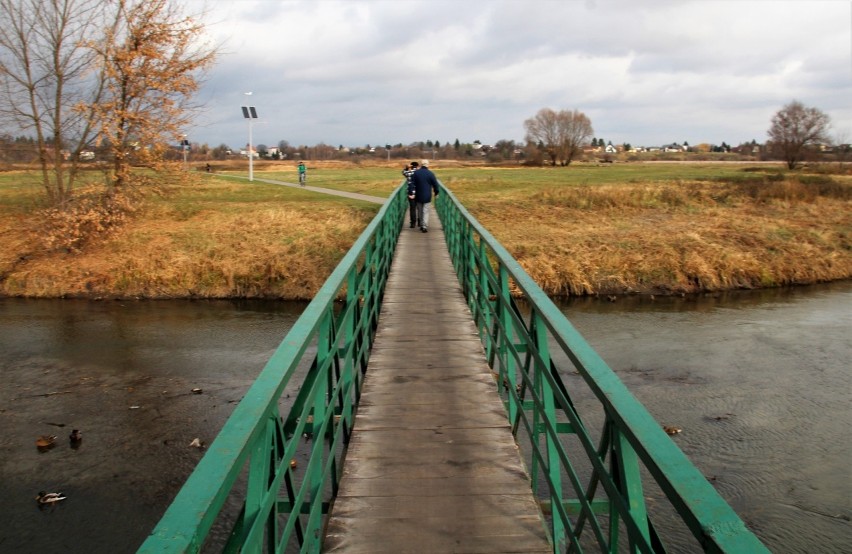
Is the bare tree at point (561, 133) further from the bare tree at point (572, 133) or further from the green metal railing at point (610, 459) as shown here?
the green metal railing at point (610, 459)

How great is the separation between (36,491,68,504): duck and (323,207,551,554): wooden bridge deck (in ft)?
14.2

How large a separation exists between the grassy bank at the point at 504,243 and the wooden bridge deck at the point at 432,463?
14.0 metres

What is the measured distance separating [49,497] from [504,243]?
17621 millimetres

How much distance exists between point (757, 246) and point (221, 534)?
22.5m

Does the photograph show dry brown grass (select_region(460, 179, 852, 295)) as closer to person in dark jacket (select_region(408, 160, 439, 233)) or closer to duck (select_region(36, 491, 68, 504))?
person in dark jacket (select_region(408, 160, 439, 233))

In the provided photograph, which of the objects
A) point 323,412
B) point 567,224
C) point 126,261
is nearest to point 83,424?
point 323,412

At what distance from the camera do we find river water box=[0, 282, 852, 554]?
791 cm

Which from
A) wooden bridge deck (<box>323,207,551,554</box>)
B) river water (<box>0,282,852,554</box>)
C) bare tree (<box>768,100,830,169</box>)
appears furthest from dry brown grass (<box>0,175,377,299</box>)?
bare tree (<box>768,100,830,169</box>)

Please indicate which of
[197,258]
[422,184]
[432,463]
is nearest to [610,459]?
[432,463]

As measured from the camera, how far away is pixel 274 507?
2.96 m

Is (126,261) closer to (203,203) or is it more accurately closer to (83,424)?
(203,203)

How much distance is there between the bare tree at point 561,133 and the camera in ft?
305

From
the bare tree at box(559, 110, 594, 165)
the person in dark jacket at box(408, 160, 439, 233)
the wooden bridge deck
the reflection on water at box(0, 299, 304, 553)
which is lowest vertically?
the reflection on water at box(0, 299, 304, 553)

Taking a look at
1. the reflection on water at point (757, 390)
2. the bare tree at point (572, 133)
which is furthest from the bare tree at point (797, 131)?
the reflection on water at point (757, 390)
